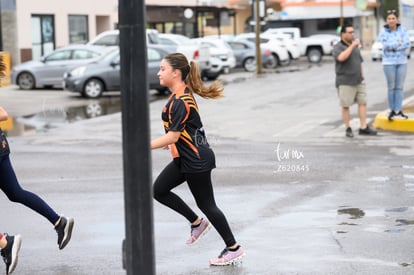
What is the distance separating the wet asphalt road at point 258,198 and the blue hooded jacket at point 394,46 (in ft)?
3.75

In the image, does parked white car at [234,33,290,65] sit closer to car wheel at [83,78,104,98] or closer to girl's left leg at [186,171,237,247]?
car wheel at [83,78,104,98]

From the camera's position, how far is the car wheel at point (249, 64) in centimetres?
3988

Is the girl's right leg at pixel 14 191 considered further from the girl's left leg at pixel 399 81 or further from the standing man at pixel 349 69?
the girl's left leg at pixel 399 81

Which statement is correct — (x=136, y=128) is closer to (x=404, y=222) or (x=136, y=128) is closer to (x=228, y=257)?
(x=228, y=257)

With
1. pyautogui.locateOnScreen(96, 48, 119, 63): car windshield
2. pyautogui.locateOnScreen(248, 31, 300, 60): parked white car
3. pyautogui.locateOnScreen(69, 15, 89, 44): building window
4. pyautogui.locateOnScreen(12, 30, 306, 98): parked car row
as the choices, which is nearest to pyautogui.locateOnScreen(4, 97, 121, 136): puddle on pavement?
pyautogui.locateOnScreen(12, 30, 306, 98): parked car row

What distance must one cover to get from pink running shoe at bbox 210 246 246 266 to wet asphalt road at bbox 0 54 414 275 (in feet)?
0.20

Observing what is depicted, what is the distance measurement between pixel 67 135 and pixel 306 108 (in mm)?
5950

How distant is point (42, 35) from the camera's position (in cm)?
4088

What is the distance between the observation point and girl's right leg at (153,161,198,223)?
7.25m

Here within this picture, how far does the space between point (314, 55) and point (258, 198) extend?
40.0 metres

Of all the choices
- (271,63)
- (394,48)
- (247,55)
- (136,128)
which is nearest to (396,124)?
(394,48)

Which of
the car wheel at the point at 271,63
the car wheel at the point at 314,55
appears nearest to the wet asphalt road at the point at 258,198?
the car wheel at the point at 271,63

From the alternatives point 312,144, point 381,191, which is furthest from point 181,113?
point 312,144

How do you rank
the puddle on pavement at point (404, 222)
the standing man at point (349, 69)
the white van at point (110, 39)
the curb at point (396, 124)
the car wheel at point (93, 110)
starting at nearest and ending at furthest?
1. the puddle on pavement at point (404, 222)
2. the standing man at point (349, 69)
3. the curb at point (396, 124)
4. the car wheel at point (93, 110)
5. the white van at point (110, 39)
